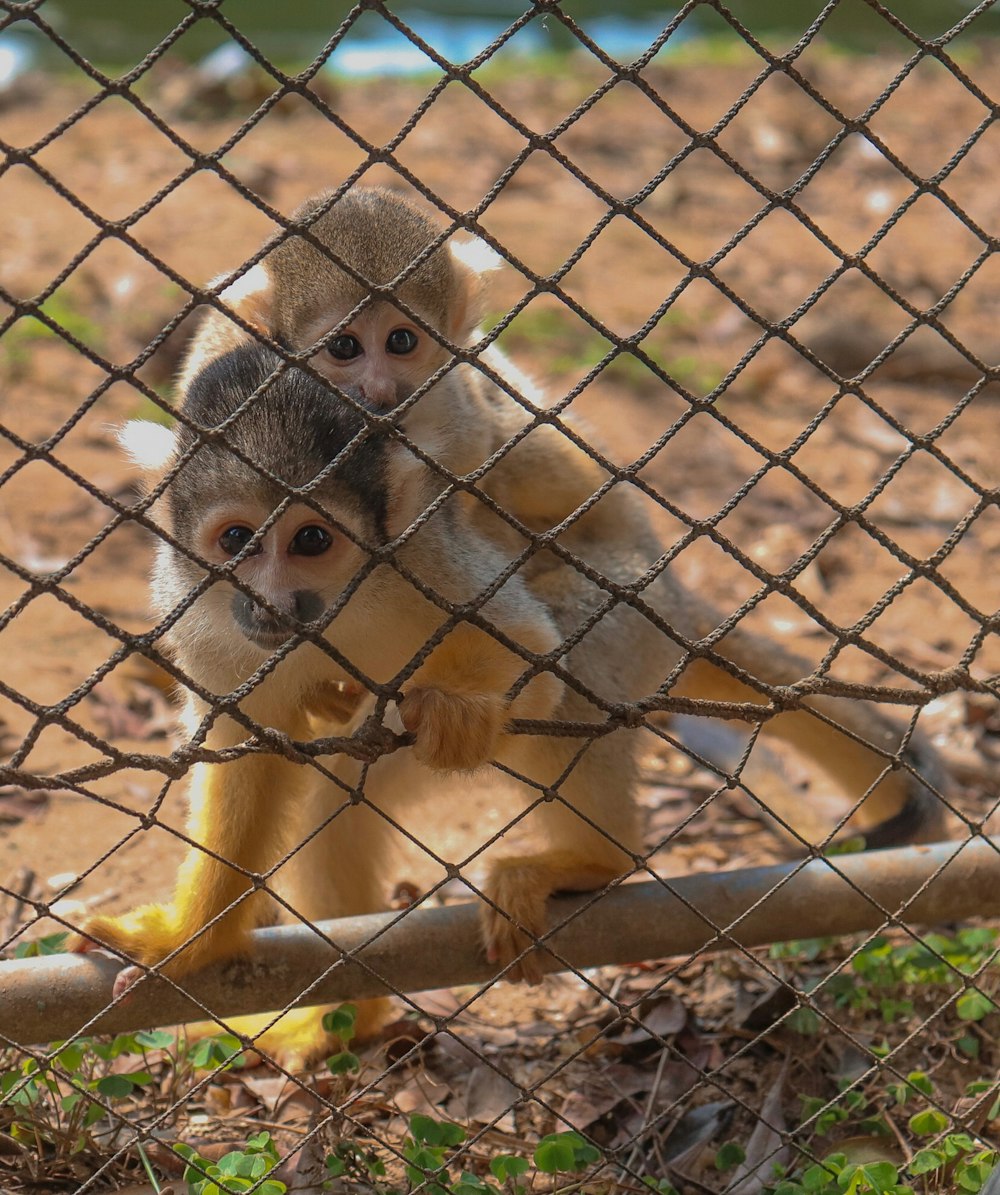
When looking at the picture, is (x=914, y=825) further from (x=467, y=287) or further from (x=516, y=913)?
(x=467, y=287)

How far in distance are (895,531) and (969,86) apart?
2.87 m

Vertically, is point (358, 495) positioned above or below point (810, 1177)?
above

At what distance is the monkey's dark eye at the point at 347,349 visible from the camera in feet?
9.37

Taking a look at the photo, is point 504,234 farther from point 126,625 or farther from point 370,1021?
point 370,1021

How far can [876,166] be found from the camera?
7.61 metres

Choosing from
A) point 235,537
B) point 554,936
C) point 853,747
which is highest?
point 235,537

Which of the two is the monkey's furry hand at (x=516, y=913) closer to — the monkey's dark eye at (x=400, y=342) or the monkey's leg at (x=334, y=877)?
the monkey's leg at (x=334, y=877)

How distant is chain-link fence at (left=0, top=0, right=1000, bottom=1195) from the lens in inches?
67.9

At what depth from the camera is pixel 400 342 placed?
115 inches

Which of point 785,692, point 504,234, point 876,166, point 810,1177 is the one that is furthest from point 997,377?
point 876,166

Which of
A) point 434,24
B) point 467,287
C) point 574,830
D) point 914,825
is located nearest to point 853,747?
point 914,825

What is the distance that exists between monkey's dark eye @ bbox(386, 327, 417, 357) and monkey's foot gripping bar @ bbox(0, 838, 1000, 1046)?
1267mm

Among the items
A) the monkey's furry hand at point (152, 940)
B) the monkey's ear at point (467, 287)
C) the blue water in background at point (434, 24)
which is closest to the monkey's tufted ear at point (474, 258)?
the monkey's ear at point (467, 287)

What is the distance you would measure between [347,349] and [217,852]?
1.16m
